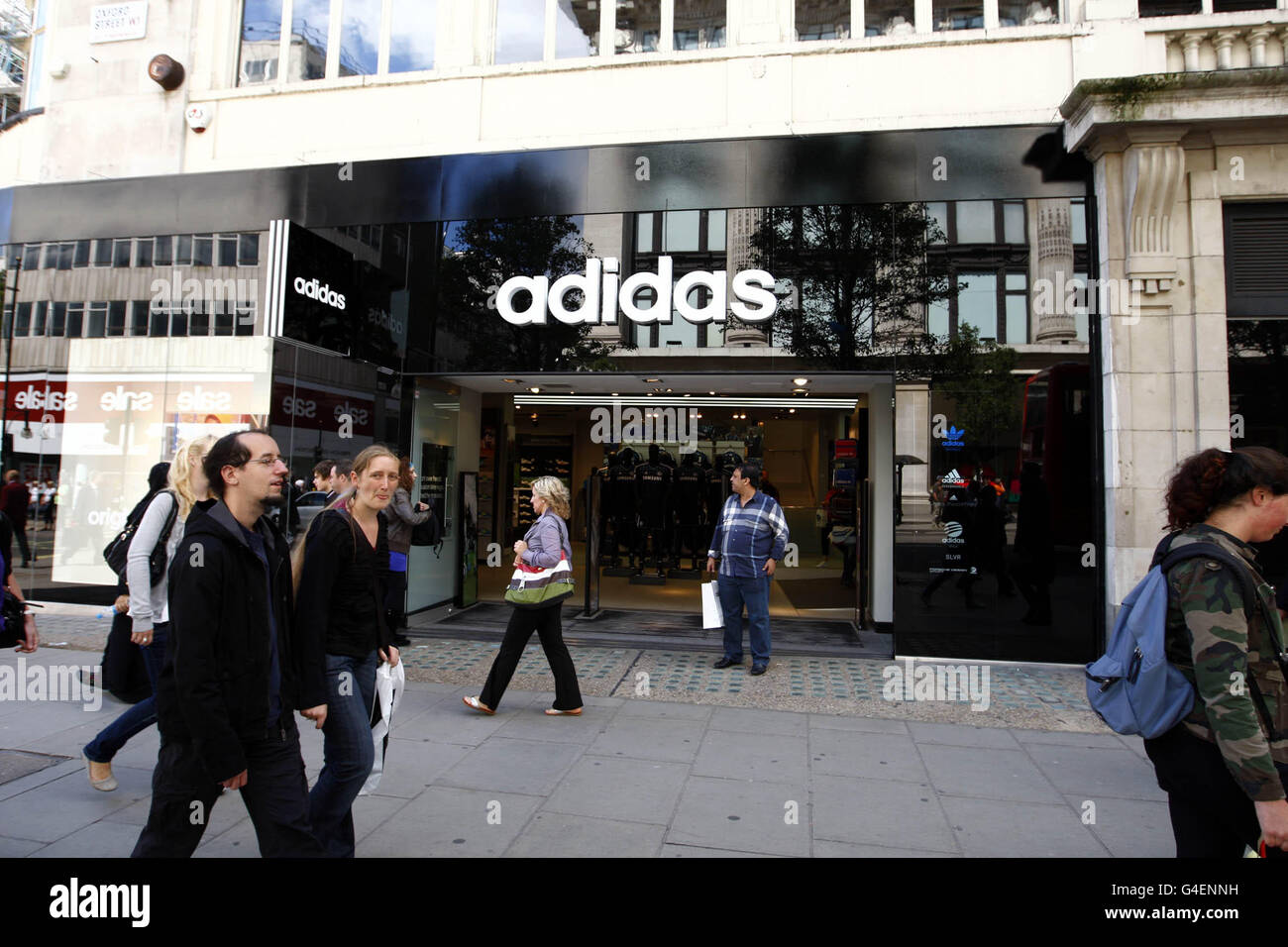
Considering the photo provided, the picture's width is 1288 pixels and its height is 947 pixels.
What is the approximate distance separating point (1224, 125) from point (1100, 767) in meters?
6.39

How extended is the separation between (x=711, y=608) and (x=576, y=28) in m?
7.53

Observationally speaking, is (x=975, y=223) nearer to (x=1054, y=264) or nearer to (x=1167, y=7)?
(x=1054, y=264)

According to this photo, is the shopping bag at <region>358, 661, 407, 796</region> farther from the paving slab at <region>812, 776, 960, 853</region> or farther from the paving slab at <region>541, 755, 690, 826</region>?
the paving slab at <region>812, 776, 960, 853</region>

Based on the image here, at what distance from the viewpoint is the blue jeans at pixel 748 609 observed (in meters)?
7.08

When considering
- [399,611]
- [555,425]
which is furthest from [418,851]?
[555,425]

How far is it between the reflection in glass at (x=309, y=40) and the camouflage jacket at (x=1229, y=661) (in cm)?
1133

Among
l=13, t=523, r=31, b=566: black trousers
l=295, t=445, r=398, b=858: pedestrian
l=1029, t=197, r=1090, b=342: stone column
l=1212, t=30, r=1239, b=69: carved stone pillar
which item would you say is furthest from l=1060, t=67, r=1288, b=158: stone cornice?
l=13, t=523, r=31, b=566: black trousers

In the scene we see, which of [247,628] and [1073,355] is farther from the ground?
[1073,355]

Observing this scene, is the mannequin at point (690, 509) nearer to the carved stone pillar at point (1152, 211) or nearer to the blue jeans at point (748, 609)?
the blue jeans at point (748, 609)

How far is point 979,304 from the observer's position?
7781mm

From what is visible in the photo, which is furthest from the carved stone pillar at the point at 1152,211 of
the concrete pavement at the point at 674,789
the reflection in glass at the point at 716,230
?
the concrete pavement at the point at 674,789

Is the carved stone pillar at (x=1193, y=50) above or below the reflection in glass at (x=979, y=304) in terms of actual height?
above

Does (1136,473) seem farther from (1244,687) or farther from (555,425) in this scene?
(555,425)

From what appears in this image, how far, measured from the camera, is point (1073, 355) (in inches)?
303
